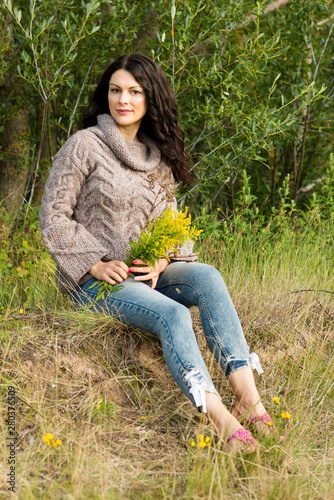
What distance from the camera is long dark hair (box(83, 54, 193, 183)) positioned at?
105 inches

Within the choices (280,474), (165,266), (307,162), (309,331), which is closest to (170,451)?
(280,474)

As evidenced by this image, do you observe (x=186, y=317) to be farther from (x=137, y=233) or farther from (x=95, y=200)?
(x=95, y=200)

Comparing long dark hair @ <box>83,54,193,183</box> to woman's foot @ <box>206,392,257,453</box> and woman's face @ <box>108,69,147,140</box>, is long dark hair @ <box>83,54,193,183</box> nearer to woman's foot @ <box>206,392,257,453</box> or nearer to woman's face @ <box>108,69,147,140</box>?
woman's face @ <box>108,69,147,140</box>

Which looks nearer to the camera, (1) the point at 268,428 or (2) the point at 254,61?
(1) the point at 268,428

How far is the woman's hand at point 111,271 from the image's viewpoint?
7.52ft

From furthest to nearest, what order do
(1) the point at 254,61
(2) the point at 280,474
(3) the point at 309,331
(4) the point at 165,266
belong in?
(1) the point at 254,61, (3) the point at 309,331, (4) the point at 165,266, (2) the point at 280,474

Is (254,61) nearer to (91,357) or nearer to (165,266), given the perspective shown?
(165,266)

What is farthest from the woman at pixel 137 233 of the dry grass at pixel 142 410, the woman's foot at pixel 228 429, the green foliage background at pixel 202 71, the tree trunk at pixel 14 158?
the tree trunk at pixel 14 158

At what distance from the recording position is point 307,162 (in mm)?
5141

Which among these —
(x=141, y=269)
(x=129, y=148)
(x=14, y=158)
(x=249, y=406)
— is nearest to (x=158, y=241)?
(x=141, y=269)

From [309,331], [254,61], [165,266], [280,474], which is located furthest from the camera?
[254,61]

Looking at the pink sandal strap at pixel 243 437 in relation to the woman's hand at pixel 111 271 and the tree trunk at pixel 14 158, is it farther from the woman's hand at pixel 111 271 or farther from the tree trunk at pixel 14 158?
the tree trunk at pixel 14 158

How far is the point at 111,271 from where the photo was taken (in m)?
2.30

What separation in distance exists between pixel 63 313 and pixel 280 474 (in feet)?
4.05
